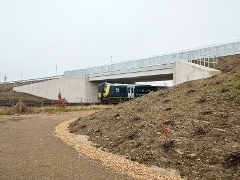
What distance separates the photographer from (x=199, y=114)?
9312 millimetres

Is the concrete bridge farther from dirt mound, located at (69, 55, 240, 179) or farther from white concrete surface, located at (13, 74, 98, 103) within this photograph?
dirt mound, located at (69, 55, 240, 179)

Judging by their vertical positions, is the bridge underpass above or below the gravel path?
above

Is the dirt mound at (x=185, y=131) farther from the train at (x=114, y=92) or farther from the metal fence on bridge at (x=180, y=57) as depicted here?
the train at (x=114, y=92)

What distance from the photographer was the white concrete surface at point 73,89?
4900 centimetres

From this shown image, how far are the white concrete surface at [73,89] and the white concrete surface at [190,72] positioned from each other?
83.6 ft

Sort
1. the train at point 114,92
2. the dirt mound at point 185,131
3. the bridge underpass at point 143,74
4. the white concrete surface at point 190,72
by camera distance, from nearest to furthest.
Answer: the dirt mound at point 185,131, the white concrete surface at point 190,72, the bridge underpass at point 143,74, the train at point 114,92

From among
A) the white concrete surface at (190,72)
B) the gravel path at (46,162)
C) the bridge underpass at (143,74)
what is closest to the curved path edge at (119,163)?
the gravel path at (46,162)

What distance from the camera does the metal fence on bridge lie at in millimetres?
23391

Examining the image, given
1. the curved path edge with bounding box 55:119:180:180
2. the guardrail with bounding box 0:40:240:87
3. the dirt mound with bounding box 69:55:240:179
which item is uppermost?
the guardrail with bounding box 0:40:240:87

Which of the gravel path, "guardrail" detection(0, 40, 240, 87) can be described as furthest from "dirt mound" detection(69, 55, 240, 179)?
"guardrail" detection(0, 40, 240, 87)

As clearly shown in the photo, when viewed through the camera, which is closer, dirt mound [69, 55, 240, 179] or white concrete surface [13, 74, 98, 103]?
dirt mound [69, 55, 240, 179]

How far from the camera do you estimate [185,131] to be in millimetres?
8234

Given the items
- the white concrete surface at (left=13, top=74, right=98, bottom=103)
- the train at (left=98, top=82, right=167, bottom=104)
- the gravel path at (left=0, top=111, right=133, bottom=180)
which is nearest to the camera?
the gravel path at (left=0, top=111, right=133, bottom=180)

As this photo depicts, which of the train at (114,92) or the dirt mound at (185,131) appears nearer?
the dirt mound at (185,131)
